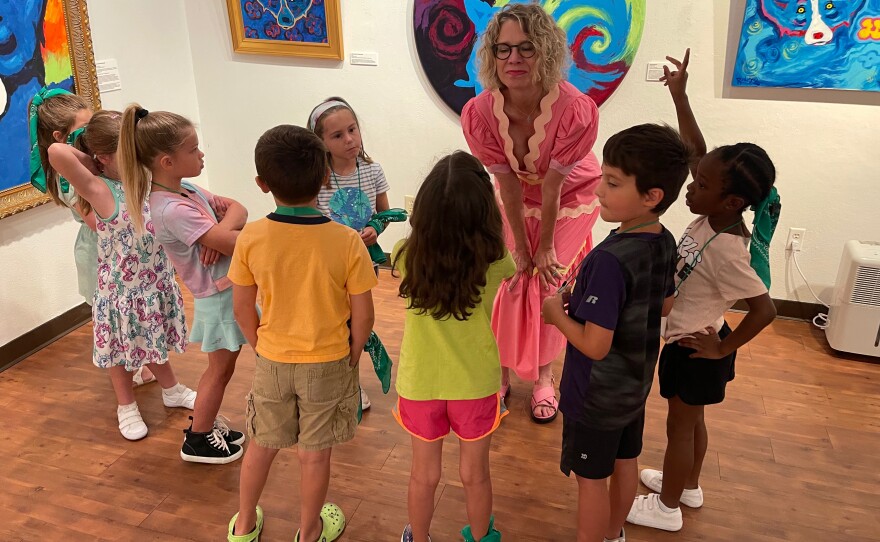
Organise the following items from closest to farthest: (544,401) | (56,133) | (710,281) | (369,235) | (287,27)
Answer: (710,281) → (369,235) → (56,133) → (544,401) → (287,27)

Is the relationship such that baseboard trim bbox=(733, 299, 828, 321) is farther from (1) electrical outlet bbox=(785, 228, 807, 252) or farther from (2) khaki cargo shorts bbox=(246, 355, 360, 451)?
(2) khaki cargo shorts bbox=(246, 355, 360, 451)

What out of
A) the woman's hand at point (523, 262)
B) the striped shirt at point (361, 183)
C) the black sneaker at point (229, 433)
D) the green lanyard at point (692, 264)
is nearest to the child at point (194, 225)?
the black sneaker at point (229, 433)

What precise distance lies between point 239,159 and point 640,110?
7.76 ft

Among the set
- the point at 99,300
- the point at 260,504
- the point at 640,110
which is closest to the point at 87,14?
the point at 99,300

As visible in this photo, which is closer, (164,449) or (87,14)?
(164,449)

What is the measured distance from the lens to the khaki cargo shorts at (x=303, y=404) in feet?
5.56

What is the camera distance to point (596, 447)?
1601 millimetres

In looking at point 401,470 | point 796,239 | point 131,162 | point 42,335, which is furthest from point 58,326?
point 796,239

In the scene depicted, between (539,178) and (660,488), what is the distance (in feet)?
3.69

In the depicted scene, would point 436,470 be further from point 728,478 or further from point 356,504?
point 728,478

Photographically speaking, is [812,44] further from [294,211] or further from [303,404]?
[303,404]

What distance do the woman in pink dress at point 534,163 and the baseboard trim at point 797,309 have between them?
1.43 metres

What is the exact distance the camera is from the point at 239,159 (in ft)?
13.2

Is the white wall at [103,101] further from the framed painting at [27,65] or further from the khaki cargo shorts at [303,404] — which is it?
the khaki cargo shorts at [303,404]
